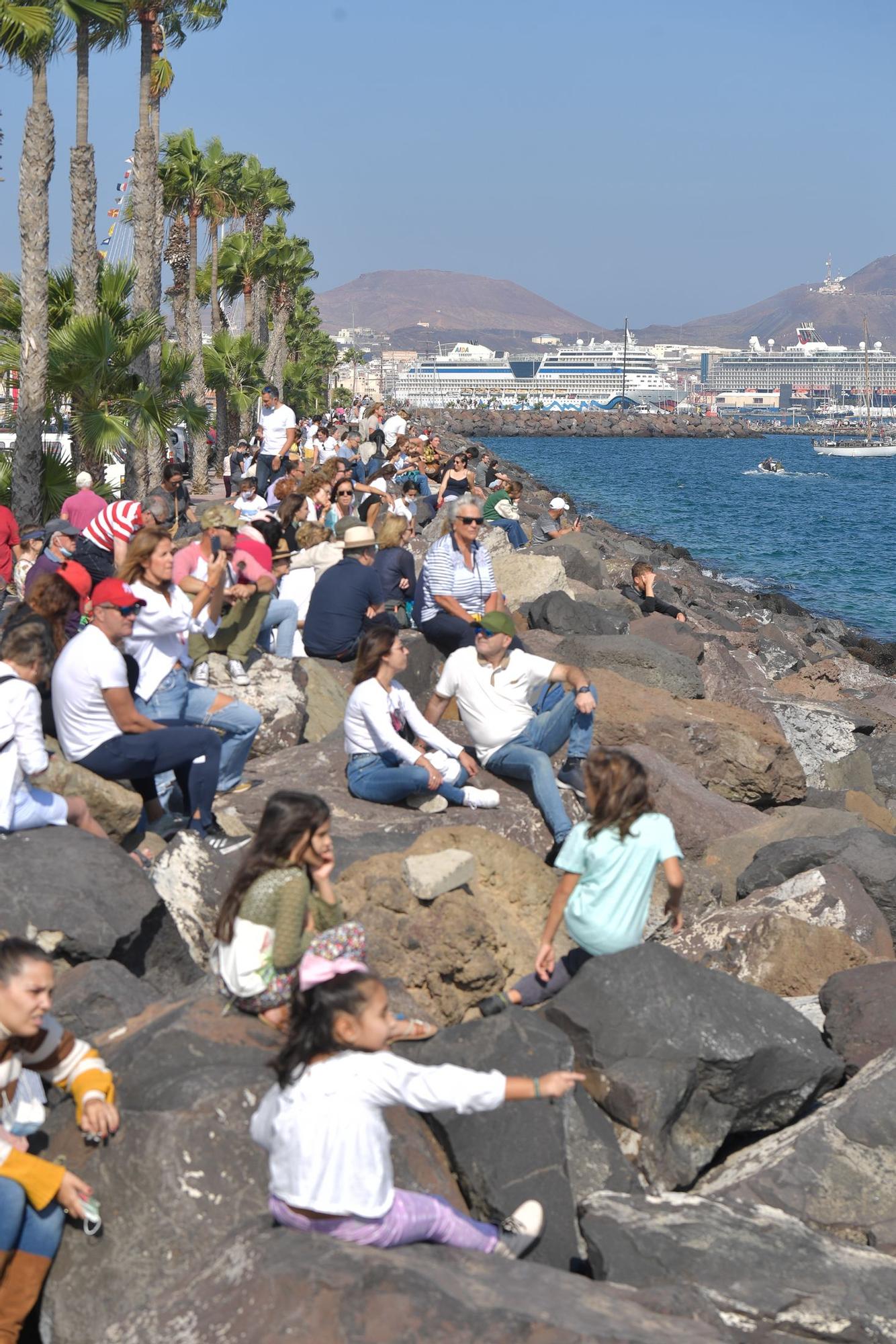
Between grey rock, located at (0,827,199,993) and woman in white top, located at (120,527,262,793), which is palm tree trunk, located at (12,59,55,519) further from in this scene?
grey rock, located at (0,827,199,993)

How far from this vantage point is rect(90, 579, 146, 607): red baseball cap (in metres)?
6.20

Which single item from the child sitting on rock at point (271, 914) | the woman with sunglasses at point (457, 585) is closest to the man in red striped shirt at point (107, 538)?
the woman with sunglasses at point (457, 585)

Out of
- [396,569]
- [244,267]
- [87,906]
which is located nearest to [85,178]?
[396,569]

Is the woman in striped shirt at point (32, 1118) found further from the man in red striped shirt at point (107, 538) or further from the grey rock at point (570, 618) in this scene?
the grey rock at point (570, 618)

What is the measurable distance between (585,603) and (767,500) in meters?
59.4

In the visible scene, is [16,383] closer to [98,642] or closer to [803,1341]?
[98,642]

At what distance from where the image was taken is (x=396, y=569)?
11.4m

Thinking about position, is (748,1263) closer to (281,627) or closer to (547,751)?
(547,751)

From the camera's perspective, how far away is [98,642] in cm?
625

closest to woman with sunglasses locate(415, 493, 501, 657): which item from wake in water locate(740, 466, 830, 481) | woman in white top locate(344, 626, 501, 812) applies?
woman in white top locate(344, 626, 501, 812)

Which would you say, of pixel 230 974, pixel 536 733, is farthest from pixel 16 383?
pixel 230 974

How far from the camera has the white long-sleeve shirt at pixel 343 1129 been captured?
3.62 m

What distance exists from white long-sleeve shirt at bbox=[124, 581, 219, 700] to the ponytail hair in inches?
136

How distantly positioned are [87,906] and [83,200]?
657 inches
